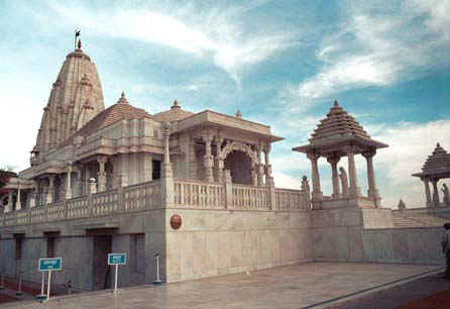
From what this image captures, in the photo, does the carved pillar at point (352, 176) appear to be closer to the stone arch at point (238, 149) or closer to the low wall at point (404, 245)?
the low wall at point (404, 245)

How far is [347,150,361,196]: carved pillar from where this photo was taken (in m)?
19.7

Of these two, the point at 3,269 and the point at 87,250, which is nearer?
the point at 87,250

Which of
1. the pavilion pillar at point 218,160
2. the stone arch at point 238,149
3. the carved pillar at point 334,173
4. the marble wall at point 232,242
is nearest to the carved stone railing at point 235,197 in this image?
the marble wall at point 232,242

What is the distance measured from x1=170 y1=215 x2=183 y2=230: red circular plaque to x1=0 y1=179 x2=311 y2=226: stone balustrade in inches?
16.2

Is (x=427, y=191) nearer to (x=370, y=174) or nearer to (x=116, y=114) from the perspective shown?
(x=370, y=174)

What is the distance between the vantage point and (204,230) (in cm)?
1454

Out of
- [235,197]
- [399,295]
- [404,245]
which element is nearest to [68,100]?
[235,197]

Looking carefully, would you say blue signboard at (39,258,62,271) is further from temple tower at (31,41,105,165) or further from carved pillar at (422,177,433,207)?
temple tower at (31,41,105,165)

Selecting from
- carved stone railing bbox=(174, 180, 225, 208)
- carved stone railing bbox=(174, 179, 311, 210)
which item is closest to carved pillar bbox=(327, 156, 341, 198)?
carved stone railing bbox=(174, 179, 311, 210)

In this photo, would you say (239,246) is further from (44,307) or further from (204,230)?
(44,307)

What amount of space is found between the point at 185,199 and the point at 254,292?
16.5ft

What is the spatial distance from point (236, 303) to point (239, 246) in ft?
23.1

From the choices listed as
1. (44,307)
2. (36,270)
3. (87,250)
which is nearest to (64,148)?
(36,270)

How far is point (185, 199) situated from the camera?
1424 centimetres
